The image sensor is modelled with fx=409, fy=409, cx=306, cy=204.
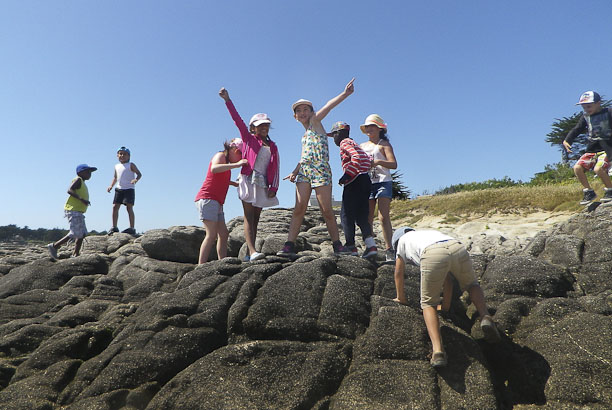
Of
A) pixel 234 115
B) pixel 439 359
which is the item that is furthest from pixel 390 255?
pixel 234 115

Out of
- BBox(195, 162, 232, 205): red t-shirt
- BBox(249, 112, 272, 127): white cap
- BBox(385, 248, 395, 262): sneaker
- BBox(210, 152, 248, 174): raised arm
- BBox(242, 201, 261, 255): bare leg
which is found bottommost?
BBox(385, 248, 395, 262): sneaker

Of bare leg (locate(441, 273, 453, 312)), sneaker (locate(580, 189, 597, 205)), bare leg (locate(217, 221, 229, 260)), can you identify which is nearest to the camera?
bare leg (locate(441, 273, 453, 312))

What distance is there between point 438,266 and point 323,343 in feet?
5.76

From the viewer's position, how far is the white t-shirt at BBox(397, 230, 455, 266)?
521 centimetres

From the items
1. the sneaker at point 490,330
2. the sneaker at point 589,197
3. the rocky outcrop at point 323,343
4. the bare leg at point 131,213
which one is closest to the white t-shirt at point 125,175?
the bare leg at point 131,213

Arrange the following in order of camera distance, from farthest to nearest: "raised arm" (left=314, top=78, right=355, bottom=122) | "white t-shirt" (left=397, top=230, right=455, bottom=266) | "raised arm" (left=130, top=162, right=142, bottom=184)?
"raised arm" (left=130, top=162, right=142, bottom=184), "raised arm" (left=314, top=78, right=355, bottom=122), "white t-shirt" (left=397, top=230, right=455, bottom=266)

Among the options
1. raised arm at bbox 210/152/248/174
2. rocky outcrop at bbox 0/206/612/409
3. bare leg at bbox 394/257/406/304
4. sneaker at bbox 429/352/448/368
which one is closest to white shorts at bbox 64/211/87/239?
rocky outcrop at bbox 0/206/612/409

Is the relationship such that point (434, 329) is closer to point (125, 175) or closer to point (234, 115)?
point (234, 115)

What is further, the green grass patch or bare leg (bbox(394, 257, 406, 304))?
the green grass patch

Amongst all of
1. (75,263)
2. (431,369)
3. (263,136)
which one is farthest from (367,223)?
(75,263)

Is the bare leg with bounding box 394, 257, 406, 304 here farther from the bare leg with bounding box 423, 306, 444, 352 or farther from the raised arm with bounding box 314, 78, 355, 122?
the raised arm with bounding box 314, 78, 355, 122

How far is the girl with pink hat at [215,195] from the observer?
7.81 metres

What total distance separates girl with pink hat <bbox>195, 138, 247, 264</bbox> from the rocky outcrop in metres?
1.05

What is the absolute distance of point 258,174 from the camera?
289 inches
